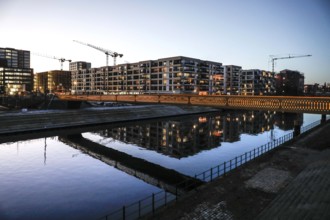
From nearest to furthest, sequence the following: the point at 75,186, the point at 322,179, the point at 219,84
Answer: the point at 322,179 → the point at 75,186 → the point at 219,84

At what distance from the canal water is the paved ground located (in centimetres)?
712

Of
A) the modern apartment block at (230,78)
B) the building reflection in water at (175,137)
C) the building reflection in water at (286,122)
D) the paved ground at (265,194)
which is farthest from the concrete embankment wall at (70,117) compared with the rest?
the modern apartment block at (230,78)

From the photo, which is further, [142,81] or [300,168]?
[142,81]

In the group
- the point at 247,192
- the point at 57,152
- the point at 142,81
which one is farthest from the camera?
the point at 142,81

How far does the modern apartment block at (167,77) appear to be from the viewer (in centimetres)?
13838

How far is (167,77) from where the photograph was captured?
14125 cm

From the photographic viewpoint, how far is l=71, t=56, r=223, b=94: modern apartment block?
13838 centimetres

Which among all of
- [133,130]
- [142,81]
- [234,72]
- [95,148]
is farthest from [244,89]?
[95,148]

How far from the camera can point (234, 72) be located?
190000mm

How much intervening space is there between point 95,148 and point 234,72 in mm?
165837

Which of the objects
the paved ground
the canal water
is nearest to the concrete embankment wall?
the canal water

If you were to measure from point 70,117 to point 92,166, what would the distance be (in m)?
35.3

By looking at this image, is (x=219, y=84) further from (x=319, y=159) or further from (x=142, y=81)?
(x=319, y=159)

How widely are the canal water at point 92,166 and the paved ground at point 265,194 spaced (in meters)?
7.12
